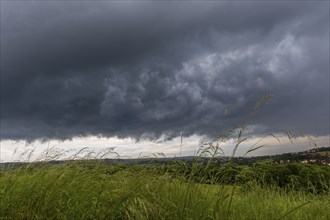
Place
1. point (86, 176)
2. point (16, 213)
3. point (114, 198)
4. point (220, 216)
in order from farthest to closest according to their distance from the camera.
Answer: point (86, 176), point (114, 198), point (220, 216), point (16, 213)

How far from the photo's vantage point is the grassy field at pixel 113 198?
601 centimetres

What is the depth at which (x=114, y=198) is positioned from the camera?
6598 mm

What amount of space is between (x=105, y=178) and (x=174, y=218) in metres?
2.29

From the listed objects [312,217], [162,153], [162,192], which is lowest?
[312,217]

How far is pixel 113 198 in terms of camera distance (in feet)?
21.8

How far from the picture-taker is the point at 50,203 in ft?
20.3

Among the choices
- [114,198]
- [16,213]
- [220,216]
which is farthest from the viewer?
[114,198]

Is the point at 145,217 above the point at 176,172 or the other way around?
the other way around

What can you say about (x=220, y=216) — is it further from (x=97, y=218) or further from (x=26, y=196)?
(x=26, y=196)

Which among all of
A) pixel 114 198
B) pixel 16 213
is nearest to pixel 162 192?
pixel 114 198

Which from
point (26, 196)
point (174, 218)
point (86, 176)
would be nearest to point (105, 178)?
point (86, 176)

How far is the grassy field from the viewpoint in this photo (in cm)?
601

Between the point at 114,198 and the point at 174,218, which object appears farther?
the point at 114,198

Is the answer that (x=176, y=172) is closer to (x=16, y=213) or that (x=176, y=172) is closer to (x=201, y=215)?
(x=201, y=215)
